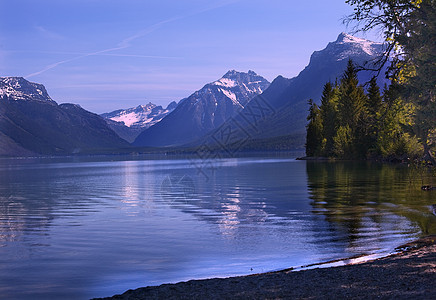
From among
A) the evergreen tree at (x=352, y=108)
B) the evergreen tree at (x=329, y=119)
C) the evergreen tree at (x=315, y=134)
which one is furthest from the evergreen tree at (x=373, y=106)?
the evergreen tree at (x=315, y=134)

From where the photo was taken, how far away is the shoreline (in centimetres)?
1448

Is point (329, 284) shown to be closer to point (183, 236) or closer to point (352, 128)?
point (183, 236)

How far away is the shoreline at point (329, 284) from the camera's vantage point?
14484mm

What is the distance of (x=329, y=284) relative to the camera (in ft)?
52.5

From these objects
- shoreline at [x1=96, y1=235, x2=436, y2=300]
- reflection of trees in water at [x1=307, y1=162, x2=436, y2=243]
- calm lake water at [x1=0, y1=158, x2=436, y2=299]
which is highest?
shoreline at [x1=96, y1=235, x2=436, y2=300]

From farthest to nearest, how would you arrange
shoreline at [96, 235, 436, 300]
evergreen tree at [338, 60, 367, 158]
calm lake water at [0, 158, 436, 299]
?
evergreen tree at [338, 60, 367, 158], calm lake water at [0, 158, 436, 299], shoreline at [96, 235, 436, 300]

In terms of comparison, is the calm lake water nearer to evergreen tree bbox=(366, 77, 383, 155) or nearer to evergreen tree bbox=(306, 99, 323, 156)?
evergreen tree bbox=(366, 77, 383, 155)

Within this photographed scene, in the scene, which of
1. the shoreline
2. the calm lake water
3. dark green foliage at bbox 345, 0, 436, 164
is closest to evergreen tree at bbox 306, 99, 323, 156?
the calm lake water

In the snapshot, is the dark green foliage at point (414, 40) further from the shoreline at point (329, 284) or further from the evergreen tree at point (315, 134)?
the evergreen tree at point (315, 134)

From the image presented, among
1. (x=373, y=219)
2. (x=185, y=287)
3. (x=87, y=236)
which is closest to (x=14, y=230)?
(x=87, y=236)

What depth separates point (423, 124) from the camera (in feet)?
102

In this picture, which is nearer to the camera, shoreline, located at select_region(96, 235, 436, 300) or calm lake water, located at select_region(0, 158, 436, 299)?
shoreline, located at select_region(96, 235, 436, 300)

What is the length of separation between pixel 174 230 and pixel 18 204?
2675cm

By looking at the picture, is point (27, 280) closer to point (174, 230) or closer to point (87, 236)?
point (87, 236)
